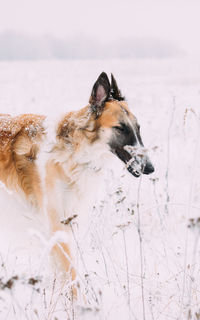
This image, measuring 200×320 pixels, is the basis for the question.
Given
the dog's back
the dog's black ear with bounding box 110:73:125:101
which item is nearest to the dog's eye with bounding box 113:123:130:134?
the dog's black ear with bounding box 110:73:125:101

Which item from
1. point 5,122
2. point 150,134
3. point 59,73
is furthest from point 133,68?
point 5,122

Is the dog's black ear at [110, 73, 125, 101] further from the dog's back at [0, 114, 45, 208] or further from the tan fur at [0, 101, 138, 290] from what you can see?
the dog's back at [0, 114, 45, 208]

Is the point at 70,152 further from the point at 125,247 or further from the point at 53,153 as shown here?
the point at 125,247

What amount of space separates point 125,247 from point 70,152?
3.44ft

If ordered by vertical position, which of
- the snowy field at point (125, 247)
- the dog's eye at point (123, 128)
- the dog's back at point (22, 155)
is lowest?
the snowy field at point (125, 247)

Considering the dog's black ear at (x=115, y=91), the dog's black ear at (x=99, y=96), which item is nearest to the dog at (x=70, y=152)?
the dog's black ear at (x=99, y=96)

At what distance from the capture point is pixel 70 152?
2820 millimetres

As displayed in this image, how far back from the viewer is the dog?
2789mm

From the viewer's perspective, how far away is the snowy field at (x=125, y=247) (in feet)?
6.04

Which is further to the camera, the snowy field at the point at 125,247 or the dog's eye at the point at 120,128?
the dog's eye at the point at 120,128

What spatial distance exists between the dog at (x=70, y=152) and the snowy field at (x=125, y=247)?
0.18m

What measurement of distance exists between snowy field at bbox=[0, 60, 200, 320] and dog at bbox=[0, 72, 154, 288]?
18cm

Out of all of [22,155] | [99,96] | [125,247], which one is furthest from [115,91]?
[125,247]

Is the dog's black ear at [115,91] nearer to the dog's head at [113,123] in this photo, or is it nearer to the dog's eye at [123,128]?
the dog's head at [113,123]
